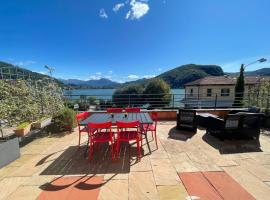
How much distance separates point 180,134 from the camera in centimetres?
440

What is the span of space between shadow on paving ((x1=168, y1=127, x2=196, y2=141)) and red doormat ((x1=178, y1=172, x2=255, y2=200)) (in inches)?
64.9

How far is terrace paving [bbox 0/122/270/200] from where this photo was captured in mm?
2062

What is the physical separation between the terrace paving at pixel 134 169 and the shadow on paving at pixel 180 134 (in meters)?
0.17

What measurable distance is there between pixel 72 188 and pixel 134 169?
3.06 ft

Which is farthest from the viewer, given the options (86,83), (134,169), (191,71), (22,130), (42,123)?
(86,83)

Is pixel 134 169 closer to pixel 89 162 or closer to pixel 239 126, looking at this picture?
pixel 89 162

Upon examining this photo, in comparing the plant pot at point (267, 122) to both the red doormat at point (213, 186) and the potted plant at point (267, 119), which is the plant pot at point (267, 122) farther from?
the red doormat at point (213, 186)

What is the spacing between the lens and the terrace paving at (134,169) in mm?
2062

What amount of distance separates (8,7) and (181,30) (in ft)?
24.3

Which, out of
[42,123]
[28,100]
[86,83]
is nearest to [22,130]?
[42,123]

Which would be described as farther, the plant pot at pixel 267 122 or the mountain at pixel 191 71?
the mountain at pixel 191 71

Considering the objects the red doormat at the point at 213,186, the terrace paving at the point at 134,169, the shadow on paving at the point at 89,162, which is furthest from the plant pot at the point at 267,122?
the shadow on paving at the point at 89,162

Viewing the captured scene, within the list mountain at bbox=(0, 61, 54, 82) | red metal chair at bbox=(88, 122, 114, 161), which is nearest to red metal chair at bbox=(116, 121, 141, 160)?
red metal chair at bbox=(88, 122, 114, 161)

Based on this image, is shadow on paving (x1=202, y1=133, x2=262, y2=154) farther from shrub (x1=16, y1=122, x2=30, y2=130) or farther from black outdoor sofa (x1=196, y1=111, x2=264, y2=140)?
shrub (x1=16, y1=122, x2=30, y2=130)
